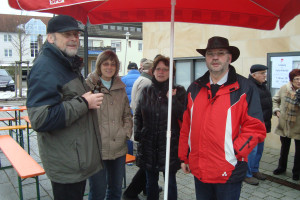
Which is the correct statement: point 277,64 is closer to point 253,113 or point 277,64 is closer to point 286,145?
point 286,145

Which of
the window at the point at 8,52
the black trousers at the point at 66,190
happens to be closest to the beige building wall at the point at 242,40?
the black trousers at the point at 66,190

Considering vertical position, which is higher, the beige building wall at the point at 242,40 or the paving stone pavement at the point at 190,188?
the beige building wall at the point at 242,40

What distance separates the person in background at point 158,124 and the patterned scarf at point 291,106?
2310mm

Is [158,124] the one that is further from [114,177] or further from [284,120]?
[284,120]

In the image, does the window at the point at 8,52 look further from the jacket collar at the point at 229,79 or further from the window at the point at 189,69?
the jacket collar at the point at 229,79

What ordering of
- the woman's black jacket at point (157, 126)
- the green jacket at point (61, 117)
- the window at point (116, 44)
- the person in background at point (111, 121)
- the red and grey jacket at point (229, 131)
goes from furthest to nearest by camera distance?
the window at point (116, 44)
the woman's black jacket at point (157, 126)
the person in background at point (111, 121)
the red and grey jacket at point (229, 131)
the green jacket at point (61, 117)

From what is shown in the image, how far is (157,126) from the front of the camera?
3041 millimetres

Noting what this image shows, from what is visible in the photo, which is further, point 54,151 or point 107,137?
point 107,137

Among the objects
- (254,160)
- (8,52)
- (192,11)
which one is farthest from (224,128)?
(8,52)

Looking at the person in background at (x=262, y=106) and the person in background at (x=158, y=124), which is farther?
the person in background at (x=262, y=106)

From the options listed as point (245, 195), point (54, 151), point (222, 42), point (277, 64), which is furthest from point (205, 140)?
point (277, 64)

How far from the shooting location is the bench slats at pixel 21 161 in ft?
10.5

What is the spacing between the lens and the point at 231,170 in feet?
7.24

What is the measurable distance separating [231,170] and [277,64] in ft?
14.1
